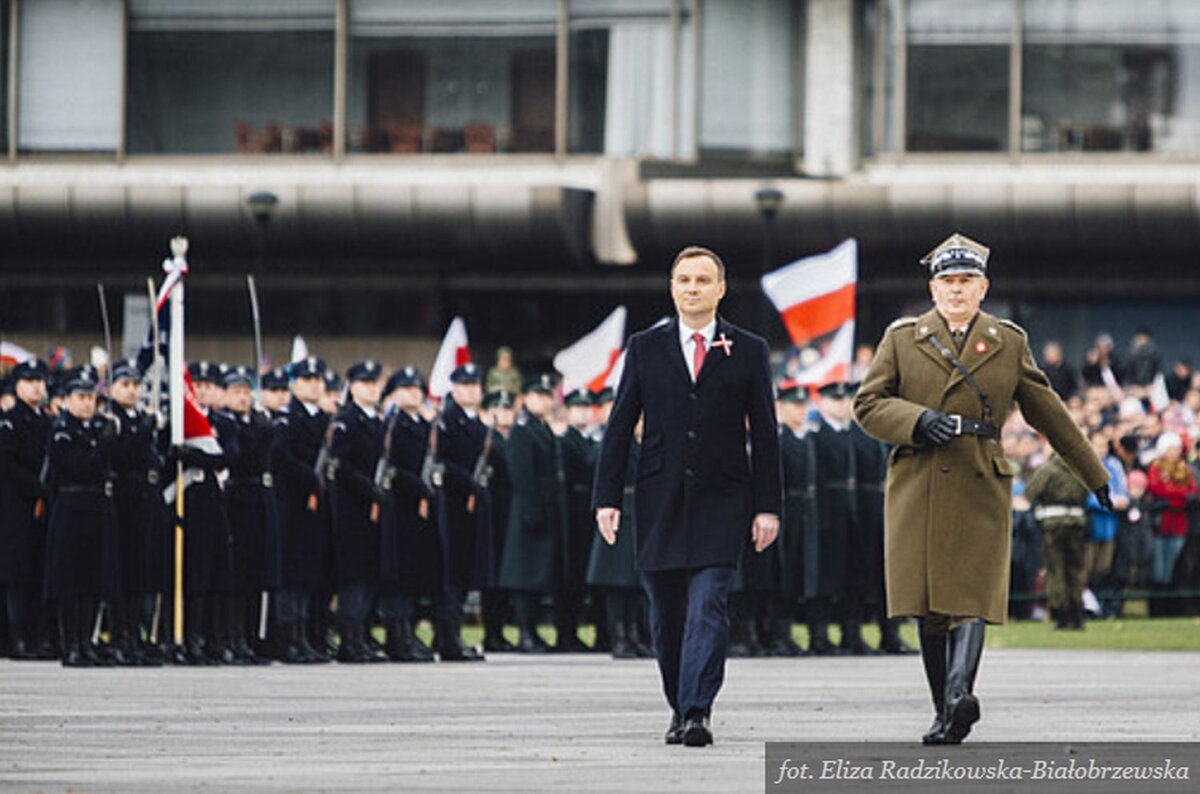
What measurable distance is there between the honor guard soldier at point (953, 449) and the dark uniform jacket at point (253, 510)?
8.23m

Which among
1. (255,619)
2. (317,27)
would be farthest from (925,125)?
(255,619)

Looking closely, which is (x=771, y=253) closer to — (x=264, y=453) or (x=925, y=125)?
(x=925, y=125)

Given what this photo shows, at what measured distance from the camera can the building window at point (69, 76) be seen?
3778 cm

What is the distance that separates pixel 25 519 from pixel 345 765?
32.2 feet

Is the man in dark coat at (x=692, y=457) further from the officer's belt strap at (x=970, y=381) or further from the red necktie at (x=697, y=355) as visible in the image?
the officer's belt strap at (x=970, y=381)

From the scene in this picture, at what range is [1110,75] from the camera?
3650 cm

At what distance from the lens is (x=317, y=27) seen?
37.7 meters

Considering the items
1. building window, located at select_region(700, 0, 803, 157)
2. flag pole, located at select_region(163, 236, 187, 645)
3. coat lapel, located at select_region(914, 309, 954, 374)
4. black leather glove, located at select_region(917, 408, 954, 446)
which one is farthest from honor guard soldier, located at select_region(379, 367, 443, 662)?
building window, located at select_region(700, 0, 803, 157)

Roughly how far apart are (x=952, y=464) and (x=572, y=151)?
2531cm

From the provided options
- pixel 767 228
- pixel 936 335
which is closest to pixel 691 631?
pixel 936 335

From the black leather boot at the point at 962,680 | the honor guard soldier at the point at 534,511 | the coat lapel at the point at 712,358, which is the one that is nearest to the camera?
the black leather boot at the point at 962,680

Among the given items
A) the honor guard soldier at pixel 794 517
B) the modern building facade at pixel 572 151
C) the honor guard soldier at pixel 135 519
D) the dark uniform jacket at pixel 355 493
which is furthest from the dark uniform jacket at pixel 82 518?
the modern building facade at pixel 572 151

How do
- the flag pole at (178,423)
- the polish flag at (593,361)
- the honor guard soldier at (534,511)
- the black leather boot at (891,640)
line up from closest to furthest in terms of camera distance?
1. the flag pole at (178,423)
2. the black leather boot at (891,640)
3. the honor guard soldier at (534,511)
4. the polish flag at (593,361)

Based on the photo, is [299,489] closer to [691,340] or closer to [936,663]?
[691,340]
